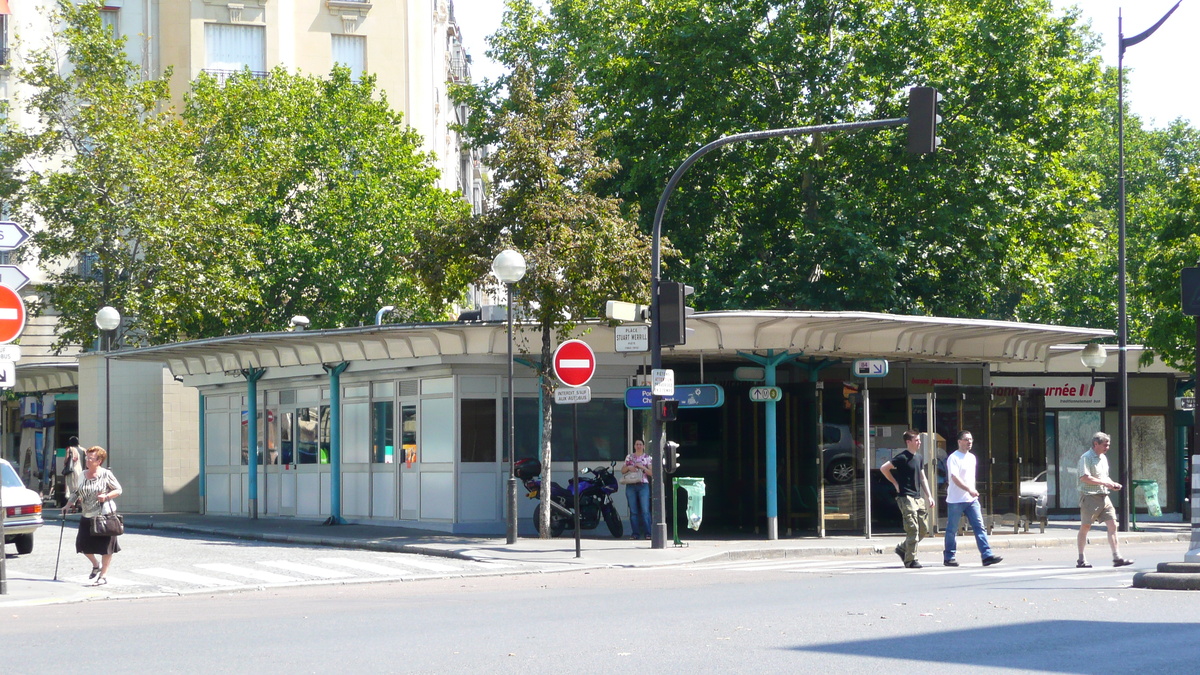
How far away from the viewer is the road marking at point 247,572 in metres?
16.3

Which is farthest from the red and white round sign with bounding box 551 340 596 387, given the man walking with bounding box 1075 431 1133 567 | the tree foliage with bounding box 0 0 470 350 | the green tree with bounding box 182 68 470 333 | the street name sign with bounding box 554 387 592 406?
the green tree with bounding box 182 68 470 333

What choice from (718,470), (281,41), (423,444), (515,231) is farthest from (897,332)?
(281,41)

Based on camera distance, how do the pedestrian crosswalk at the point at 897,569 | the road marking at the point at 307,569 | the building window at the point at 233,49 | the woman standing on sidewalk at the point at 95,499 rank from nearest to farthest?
the woman standing on sidewalk at the point at 95,499 → the pedestrian crosswalk at the point at 897,569 → the road marking at the point at 307,569 → the building window at the point at 233,49

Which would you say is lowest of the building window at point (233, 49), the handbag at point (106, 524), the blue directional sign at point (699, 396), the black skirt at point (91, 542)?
the black skirt at point (91, 542)

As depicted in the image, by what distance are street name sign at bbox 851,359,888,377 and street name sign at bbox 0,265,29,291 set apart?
12554mm

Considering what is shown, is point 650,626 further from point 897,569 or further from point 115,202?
point 115,202

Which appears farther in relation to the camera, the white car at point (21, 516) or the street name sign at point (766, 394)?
the street name sign at point (766, 394)

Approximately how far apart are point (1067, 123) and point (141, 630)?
90.5ft

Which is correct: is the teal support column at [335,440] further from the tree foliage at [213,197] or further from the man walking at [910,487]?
the man walking at [910,487]

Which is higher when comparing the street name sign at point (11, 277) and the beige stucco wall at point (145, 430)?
the street name sign at point (11, 277)

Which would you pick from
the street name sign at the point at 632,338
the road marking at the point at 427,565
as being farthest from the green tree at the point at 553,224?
the road marking at the point at 427,565

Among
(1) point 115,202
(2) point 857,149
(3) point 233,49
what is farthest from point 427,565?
(3) point 233,49

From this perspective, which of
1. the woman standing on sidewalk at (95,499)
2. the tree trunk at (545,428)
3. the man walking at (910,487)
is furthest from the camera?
the tree trunk at (545,428)

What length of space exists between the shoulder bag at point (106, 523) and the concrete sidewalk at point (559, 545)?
2.00ft
